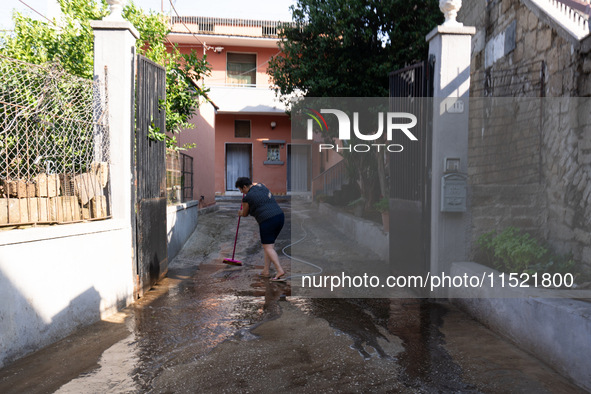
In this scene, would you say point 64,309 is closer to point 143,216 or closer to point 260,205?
point 143,216

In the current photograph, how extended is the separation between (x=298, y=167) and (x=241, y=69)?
5361 millimetres

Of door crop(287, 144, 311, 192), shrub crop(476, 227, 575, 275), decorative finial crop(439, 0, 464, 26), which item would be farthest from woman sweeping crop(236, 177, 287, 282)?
door crop(287, 144, 311, 192)

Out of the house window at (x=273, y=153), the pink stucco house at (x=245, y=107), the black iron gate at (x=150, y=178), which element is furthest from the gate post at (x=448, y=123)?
the house window at (x=273, y=153)

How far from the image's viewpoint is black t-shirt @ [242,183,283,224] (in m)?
6.36

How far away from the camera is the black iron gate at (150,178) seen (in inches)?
208

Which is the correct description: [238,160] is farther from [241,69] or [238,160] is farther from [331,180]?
[331,180]

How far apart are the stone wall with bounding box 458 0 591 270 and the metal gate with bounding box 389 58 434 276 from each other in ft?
1.96

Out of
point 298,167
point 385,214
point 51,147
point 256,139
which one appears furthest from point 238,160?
point 51,147

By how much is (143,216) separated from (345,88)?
5.17 metres

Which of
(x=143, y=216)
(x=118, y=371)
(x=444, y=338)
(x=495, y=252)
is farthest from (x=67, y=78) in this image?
(x=495, y=252)

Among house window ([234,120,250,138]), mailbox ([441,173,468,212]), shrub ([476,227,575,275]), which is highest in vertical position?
house window ([234,120,250,138])

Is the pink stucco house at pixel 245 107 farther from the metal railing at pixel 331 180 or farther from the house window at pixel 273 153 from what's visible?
the metal railing at pixel 331 180

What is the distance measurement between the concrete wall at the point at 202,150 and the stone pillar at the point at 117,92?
557 cm

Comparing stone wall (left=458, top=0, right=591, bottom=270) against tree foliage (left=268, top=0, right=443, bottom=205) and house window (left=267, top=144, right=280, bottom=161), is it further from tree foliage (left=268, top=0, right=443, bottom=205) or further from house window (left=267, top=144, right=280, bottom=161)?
house window (left=267, top=144, right=280, bottom=161)
